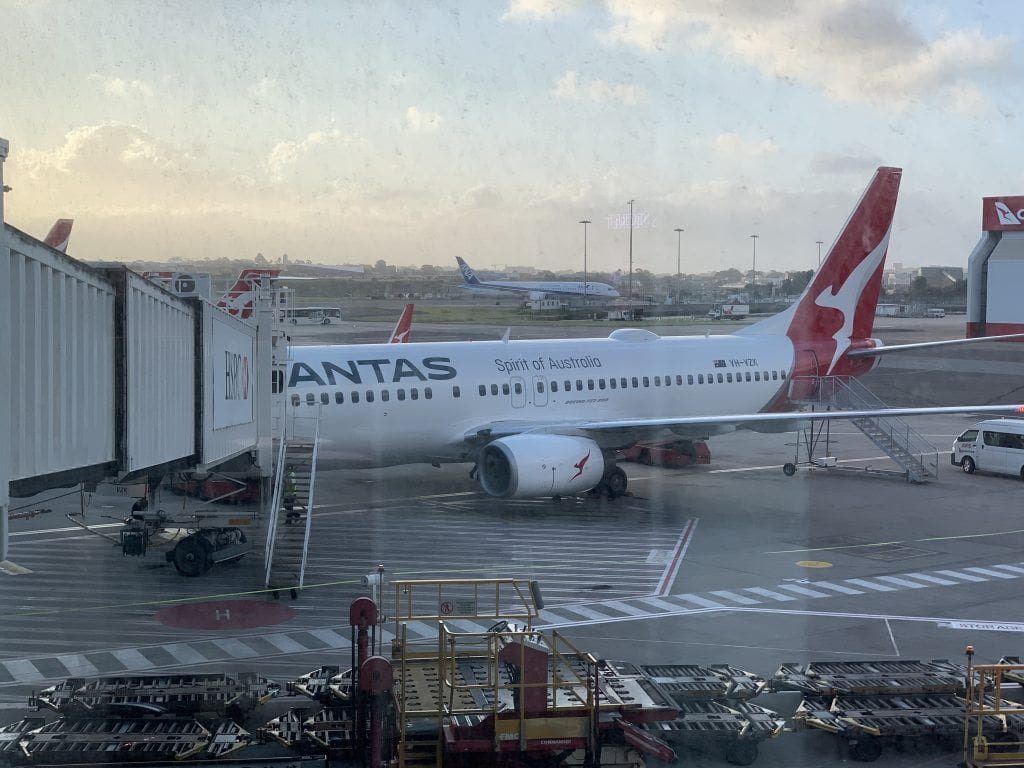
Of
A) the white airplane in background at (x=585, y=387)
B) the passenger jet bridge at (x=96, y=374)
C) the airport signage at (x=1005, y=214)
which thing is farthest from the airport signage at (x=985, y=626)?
the airport signage at (x=1005, y=214)

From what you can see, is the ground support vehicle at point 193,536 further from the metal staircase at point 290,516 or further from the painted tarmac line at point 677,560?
the painted tarmac line at point 677,560

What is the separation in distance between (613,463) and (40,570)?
1177 centimetres

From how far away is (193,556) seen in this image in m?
18.1

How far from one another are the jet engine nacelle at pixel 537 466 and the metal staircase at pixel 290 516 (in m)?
3.70

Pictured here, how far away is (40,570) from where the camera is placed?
738 inches

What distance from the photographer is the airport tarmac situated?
47.0ft

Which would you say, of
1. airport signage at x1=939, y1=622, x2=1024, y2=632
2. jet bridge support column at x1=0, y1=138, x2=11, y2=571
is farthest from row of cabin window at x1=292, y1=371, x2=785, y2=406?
jet bridge support column at x1=0, y1=138, x2=11, y2=571

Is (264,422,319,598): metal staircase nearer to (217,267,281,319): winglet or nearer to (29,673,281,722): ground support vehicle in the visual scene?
(217,267,281,319): winglet

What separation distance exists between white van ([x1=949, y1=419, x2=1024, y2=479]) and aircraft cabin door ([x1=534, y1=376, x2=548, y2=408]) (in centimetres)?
1187

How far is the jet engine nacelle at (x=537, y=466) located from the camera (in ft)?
74.3

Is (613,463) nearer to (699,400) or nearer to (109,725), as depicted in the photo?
(699,400)

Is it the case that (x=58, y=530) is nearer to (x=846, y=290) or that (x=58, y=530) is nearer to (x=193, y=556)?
(x=193, y=556)

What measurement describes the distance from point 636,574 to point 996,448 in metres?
14.9

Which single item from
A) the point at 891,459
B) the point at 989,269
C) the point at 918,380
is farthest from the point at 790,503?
the point at 918,380
